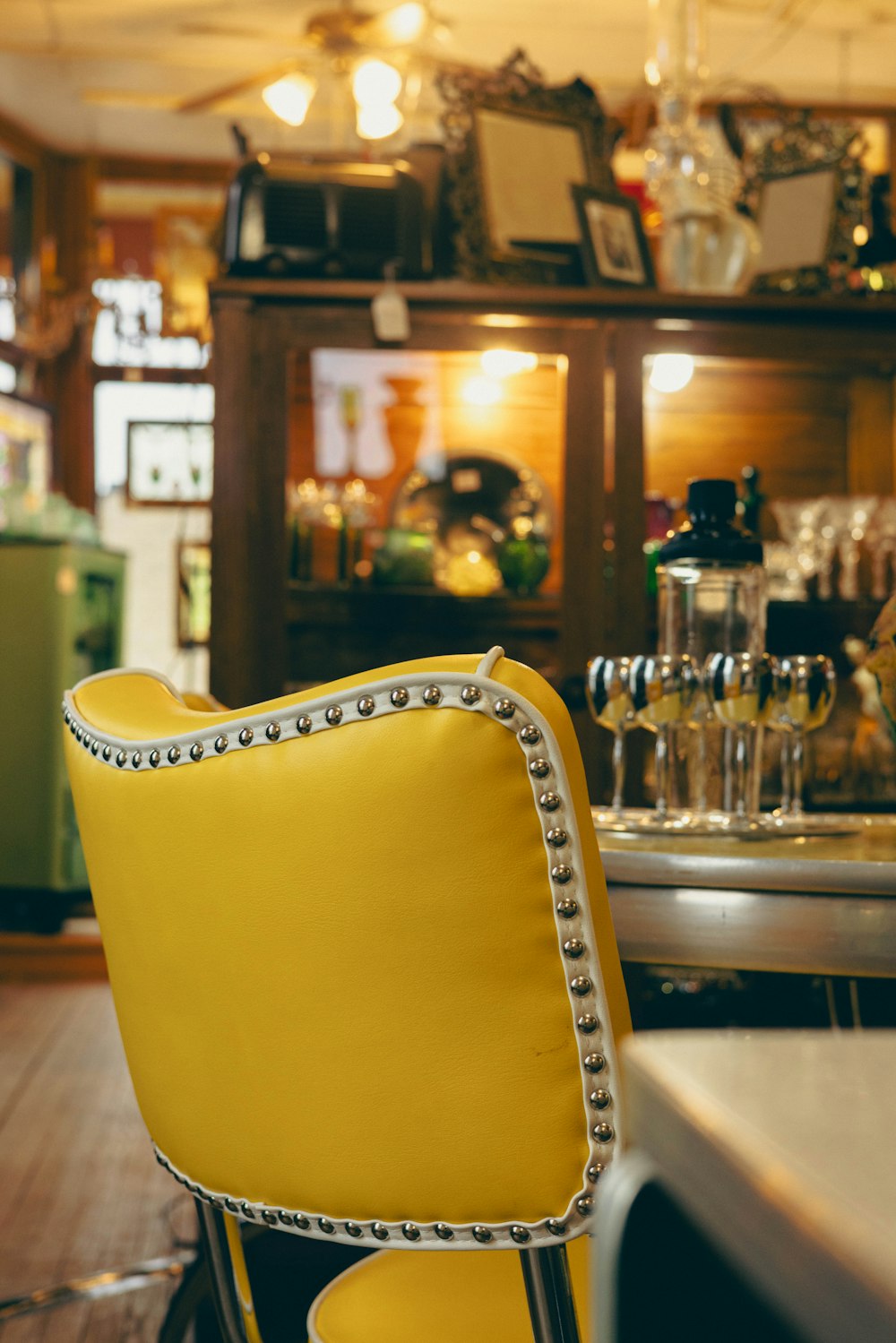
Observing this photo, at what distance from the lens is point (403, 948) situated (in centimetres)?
64

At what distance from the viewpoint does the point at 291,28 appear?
4.70 meters

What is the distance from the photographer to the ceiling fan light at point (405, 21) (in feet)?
12.8

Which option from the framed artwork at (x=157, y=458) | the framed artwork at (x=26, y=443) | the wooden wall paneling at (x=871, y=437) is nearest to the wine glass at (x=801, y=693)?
the wooden wall paneling at (x=871, y=437)

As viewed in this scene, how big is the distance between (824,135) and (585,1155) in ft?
8.24

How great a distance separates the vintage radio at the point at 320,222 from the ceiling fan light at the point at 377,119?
1432 mm

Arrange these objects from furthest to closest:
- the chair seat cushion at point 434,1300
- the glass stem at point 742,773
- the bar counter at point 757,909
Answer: the glass stem at point 742,773, the bar counter at point 757,909, the chair seat cushion at point 434,1300

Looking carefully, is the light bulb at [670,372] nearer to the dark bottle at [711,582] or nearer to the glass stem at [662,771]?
the dark bottle at [711,582]

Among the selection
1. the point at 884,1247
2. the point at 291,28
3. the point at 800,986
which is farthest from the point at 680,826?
the point at 291,28

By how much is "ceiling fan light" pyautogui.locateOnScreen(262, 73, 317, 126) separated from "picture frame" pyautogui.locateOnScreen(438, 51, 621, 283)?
5.05 feet

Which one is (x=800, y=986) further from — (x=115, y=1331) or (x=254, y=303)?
(x=254, y=303)

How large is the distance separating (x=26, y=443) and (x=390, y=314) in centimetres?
371

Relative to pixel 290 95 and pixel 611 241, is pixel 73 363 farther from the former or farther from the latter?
pixel 611 241

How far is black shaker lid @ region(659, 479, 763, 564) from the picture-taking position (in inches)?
51.6

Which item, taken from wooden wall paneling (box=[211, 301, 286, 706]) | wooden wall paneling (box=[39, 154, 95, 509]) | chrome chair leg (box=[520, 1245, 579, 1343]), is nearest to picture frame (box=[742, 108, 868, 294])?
wooden wall paneling (box=[211, 301, 286, 706])
